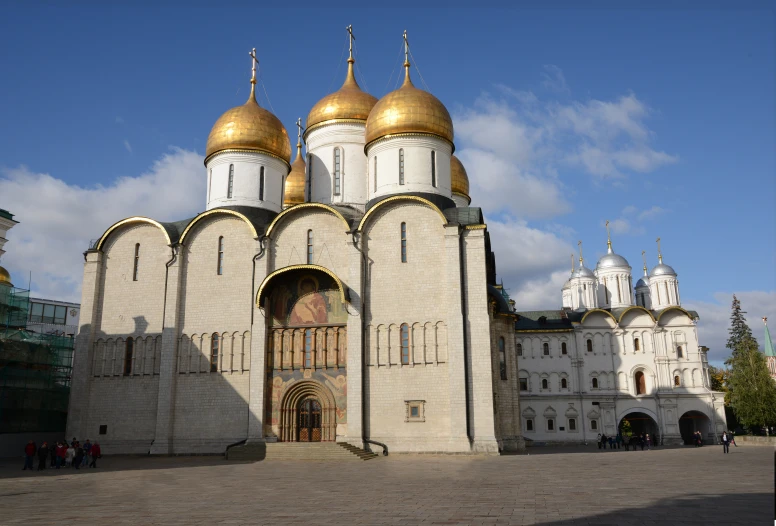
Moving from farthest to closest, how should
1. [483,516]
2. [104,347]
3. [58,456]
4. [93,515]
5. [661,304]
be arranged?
[661,304] < [104,347] < [58,456] < [93,515] < [483,516]

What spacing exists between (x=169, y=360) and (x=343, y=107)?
1221cm

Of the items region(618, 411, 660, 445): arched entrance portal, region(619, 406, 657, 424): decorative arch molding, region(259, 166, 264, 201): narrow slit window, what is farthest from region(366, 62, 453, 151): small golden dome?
region(618, 411, 660, 445): arched entrance portal

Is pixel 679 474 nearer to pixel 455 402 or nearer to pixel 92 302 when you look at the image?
pixel 455 402

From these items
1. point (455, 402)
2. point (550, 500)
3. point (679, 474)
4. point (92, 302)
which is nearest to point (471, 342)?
point (455, 402)

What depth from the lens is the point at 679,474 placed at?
1260cm

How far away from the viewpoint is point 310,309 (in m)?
21.3

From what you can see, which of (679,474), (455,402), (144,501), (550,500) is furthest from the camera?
(455,402)

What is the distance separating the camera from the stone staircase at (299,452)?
59.7 ft

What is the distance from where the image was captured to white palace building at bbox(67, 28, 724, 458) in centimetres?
1975

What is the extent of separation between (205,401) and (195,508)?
13.4 meters

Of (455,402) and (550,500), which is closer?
(550,500)

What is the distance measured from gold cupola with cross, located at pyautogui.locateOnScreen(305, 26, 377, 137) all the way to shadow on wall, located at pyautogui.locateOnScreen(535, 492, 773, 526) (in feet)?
66.7

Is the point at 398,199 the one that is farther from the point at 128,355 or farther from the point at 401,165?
the point at 128,355

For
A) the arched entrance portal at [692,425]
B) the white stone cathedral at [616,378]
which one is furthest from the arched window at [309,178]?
the arched entrance portal at [692,425]
